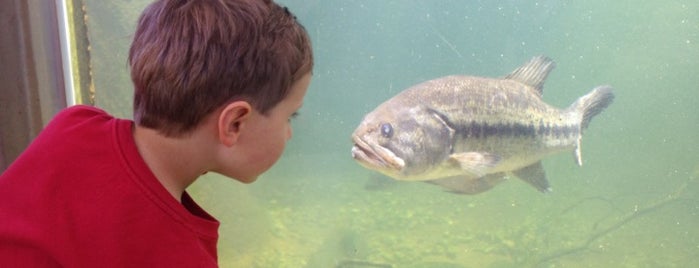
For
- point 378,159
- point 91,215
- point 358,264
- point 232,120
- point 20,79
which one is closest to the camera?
point 91,215

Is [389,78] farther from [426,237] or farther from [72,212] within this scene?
[72,212]

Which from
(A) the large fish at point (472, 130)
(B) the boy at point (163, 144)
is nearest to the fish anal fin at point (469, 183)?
(A) the large fish at point (472, 130)

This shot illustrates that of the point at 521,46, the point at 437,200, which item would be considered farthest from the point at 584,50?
the point at 437,200

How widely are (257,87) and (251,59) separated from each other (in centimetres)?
7

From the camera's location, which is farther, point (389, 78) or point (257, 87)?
point (389, 78)

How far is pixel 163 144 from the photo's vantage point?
1.38 m

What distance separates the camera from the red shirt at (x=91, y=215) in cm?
121

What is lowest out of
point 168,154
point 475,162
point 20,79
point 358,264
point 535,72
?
point 358,264

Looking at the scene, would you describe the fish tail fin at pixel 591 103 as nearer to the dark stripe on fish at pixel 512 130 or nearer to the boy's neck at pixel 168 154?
the dark stripe on fish at pixel 512 130

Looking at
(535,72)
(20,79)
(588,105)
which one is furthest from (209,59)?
(588,105)

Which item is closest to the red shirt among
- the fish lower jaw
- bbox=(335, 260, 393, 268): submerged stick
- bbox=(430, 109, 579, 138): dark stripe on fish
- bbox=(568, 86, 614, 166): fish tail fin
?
the fish lower jaw

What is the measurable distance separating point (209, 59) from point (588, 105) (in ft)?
9.47

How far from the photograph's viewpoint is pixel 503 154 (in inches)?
128

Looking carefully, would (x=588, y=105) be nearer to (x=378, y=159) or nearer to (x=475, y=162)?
(x=475, y=162)
